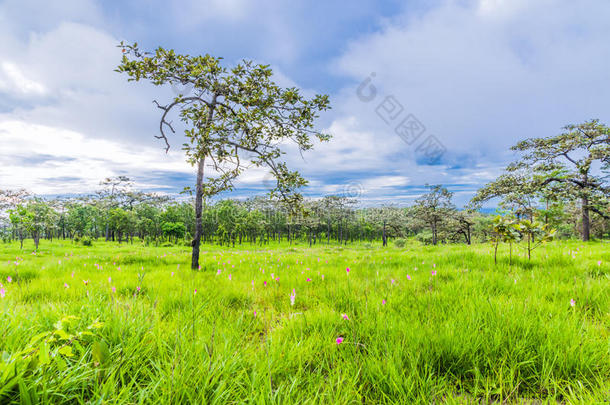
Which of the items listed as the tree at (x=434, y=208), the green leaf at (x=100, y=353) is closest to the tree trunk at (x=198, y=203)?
the green leaf at (x=100, y=353)

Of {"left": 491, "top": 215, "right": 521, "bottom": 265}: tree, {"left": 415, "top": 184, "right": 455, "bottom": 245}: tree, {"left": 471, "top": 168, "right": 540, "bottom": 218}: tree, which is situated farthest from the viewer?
{"left": 415, "top": 184, "right": 455, "bottom": 245}: tree

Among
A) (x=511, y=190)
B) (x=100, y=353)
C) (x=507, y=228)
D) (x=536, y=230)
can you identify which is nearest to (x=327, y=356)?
(x=100, y=353)

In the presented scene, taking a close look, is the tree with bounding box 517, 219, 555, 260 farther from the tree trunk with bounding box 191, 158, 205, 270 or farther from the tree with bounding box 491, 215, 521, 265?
the tree trunk with bounding box 191, 158, 205, 270

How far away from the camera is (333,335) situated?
2266mm

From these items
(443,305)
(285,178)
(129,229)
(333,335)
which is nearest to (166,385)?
(333,335)

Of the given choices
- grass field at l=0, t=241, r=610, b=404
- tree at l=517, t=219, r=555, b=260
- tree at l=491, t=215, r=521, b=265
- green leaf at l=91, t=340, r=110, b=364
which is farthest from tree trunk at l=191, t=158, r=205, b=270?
tree at l=517, t=219, r=555, b=260

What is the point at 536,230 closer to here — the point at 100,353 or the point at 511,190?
the point at 100,353

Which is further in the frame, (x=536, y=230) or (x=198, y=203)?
(x=198, y=203)

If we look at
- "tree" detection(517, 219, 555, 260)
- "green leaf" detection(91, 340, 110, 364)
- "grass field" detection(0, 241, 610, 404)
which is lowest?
"grass field" detection(0, 241, 610, 404)

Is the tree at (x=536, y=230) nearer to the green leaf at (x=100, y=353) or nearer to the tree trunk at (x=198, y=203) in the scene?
the green leaf at (x=100, y=353)

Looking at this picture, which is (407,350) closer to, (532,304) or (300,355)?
(300,355)

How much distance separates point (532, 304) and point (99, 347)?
4114 mm

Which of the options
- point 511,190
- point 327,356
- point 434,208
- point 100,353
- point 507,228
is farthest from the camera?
point 434,208

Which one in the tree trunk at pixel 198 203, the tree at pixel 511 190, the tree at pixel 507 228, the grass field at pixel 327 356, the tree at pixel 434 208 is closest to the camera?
the grass field at pixel 327 356
